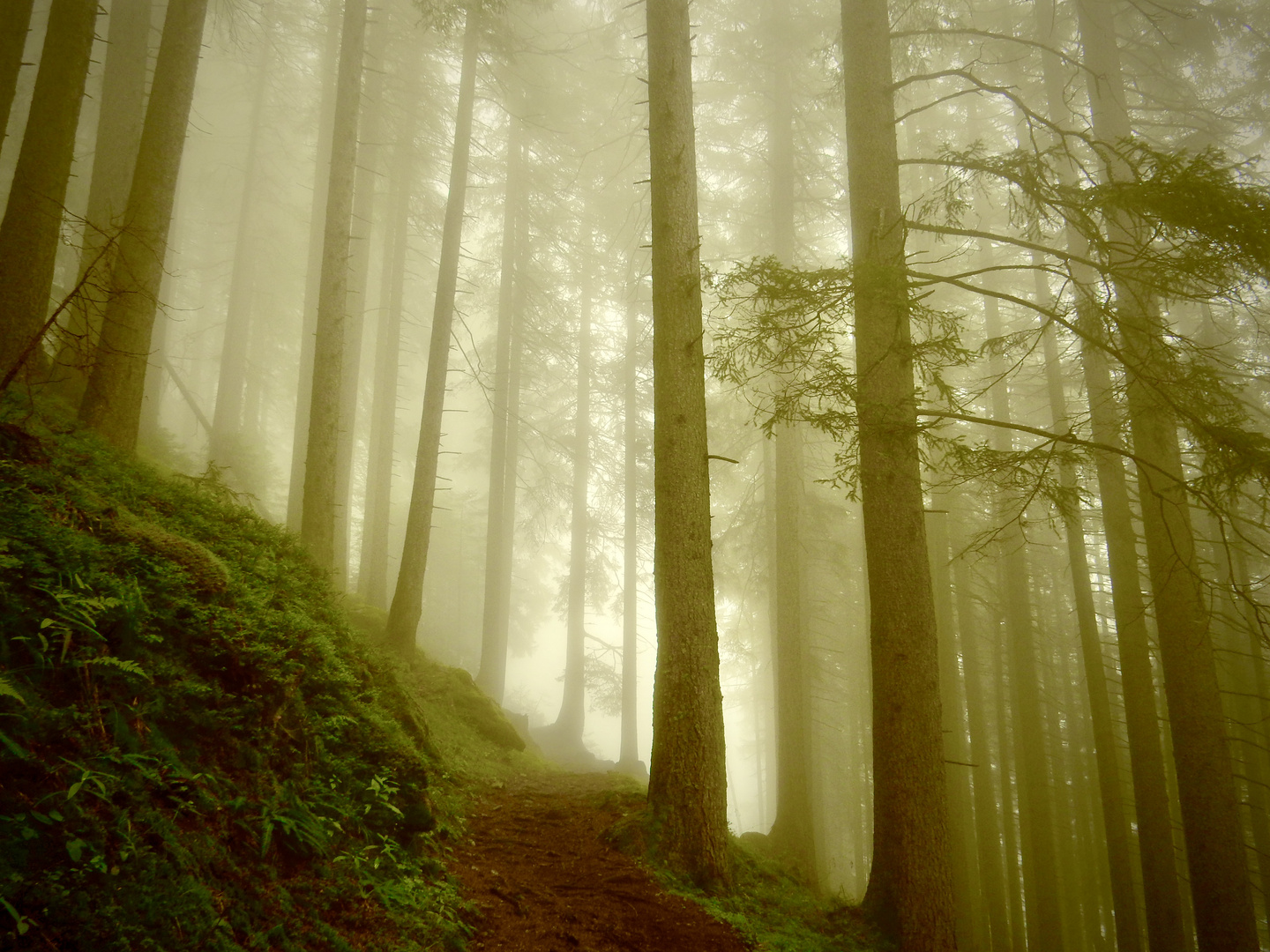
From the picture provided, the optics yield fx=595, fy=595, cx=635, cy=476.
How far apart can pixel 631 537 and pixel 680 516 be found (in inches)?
580

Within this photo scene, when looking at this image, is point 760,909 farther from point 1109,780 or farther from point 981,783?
point 981,783

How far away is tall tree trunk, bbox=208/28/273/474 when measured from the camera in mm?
18641

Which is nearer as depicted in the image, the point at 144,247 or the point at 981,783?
the point at 144,247

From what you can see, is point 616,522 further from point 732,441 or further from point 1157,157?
point 1157,157

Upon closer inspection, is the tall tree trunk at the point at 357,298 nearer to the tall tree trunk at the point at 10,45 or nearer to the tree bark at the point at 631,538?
the tall tree trunk at the point at 10,45

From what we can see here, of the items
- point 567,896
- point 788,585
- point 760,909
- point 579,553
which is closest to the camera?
point 567,896

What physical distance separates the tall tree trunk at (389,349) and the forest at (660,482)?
0.14 meters

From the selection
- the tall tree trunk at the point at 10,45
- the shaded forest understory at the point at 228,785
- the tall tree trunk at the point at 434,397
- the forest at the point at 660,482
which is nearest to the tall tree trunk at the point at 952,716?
the forest at the point at 660,482

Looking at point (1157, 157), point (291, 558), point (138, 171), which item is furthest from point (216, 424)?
point (1157, 157)

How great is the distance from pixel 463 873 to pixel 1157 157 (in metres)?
8.64

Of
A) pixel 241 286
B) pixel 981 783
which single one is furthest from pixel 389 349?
pixel 981 783

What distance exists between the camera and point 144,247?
6.75 meters

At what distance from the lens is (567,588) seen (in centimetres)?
2277

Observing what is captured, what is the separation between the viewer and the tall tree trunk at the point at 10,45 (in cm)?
595
